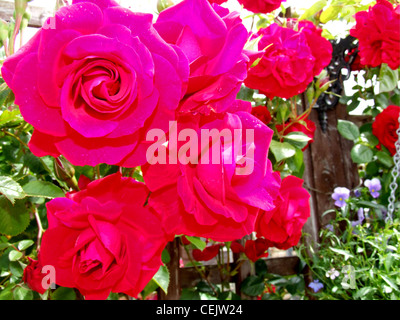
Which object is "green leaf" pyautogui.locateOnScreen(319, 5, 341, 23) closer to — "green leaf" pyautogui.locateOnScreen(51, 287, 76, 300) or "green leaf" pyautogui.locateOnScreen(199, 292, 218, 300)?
"green leaf" pyautogui.locateOnScreen(199, 292, 218, 300)

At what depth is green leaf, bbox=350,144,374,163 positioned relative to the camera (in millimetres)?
1200

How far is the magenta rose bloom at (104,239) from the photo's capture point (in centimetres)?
29

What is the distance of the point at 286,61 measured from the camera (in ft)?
2.23

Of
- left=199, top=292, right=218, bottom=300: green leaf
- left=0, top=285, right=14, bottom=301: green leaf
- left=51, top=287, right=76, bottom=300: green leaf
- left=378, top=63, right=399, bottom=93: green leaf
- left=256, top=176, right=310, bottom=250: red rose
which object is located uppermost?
left=378, top=63, right=399, bottom=93: green leaf

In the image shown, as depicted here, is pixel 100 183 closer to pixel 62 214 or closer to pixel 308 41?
pixel 62 214

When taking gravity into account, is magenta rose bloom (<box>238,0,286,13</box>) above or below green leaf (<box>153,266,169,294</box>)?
above

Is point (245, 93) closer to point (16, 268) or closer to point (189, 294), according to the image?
point (16, 268)

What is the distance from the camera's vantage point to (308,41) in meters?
0.79

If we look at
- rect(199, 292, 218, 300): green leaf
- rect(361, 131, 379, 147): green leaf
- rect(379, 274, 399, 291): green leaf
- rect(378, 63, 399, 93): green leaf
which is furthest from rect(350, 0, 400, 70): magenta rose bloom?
rect(199, 292, 218, 300): green leaf

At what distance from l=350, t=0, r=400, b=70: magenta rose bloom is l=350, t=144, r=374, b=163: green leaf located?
0.97ft

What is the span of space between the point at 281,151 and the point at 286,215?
0.22 metres

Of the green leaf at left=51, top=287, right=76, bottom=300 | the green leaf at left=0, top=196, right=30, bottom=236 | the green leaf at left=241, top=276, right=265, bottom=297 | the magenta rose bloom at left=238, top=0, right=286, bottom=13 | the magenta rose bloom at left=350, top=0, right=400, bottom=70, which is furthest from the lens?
the green leaf at left=241, top=276, right=265, bottom=297

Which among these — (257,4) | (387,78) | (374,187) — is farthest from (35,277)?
(387,78)

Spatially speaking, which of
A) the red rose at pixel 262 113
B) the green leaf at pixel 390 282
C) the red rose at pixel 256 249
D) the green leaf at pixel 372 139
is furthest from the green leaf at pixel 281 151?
the green leaf at pixel 372 139
